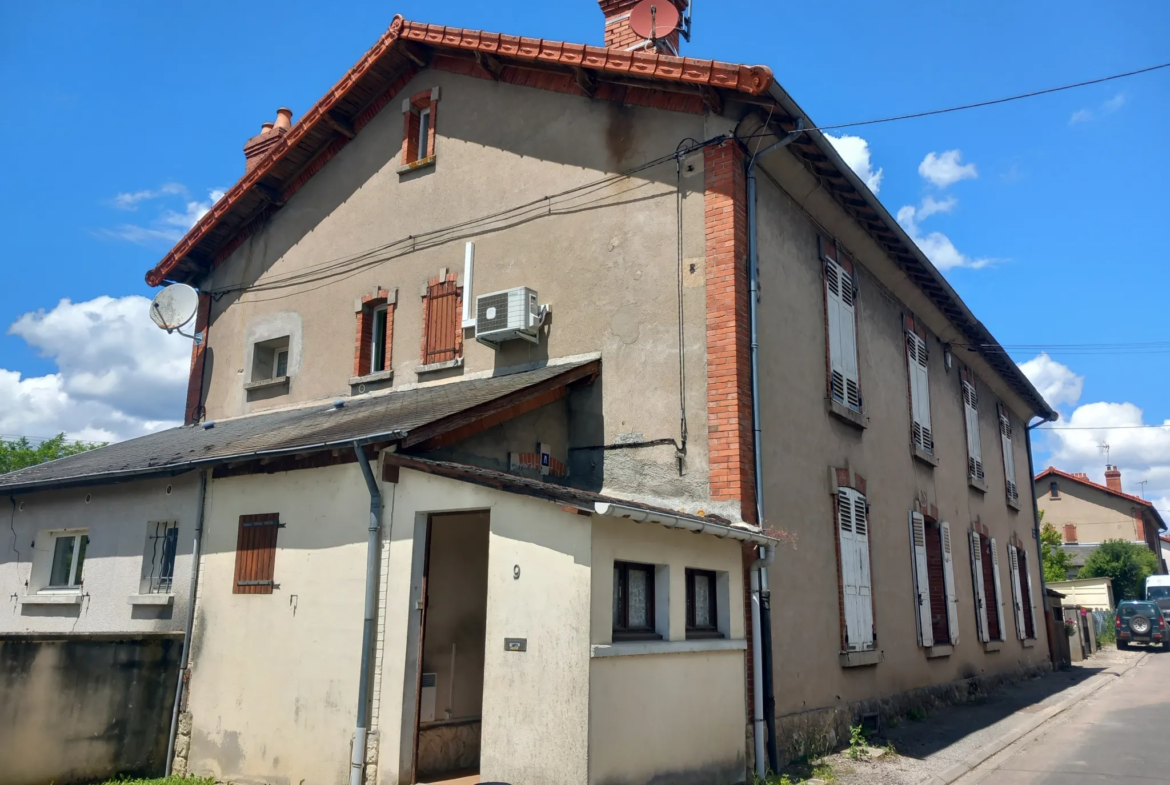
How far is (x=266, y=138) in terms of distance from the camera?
1489 centimetres

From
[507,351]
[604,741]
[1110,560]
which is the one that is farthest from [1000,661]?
[1110,560]

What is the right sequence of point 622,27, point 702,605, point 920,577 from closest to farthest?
1. point 702,605
2. point 622,27
3. point 920,577

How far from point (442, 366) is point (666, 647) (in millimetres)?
5112

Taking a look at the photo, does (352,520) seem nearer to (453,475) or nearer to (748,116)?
(453,475)

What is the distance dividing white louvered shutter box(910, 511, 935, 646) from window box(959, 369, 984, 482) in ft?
12.6

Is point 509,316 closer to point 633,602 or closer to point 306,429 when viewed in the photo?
point 306,429

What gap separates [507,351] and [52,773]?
240 inches

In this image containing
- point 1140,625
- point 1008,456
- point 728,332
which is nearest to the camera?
point 728,332

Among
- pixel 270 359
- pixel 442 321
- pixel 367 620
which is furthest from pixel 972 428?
pixel 367 620

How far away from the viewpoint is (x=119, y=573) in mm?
10461

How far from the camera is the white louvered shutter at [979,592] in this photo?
1595 centimetres

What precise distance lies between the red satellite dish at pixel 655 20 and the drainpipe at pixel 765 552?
2345 mm

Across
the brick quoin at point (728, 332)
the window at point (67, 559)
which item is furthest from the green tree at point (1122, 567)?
the window at point (67, 559)

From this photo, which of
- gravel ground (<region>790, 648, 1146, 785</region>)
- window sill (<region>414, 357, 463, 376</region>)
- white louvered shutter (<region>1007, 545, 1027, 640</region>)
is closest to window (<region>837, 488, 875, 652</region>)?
gravel ground (<region>790, 648, 1146, 785</region>)
